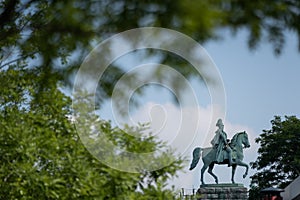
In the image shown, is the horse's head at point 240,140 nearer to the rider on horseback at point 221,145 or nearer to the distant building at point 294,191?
the rider on horseback at point 221,145

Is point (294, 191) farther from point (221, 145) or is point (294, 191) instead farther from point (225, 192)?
point (221, 145)

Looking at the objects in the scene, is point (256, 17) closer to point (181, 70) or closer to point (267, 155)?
point (181, 70)

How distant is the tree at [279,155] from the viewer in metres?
32.1

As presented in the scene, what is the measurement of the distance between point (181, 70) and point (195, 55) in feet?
0.50

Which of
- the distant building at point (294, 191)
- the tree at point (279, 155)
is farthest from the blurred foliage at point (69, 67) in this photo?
the tree at point (279, 155)

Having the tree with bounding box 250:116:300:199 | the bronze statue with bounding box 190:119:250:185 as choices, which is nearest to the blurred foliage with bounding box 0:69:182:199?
the bronze statue with bounding box 190:119:250:185

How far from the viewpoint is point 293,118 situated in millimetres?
33094

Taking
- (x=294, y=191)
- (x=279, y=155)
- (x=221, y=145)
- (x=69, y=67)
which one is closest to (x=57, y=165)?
(x=69, y=67)

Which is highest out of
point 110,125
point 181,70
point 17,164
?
point 110,125

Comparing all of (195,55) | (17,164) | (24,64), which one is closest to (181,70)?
(195,55)

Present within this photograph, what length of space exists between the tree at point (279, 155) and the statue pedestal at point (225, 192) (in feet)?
40.4

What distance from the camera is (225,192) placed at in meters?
19.8

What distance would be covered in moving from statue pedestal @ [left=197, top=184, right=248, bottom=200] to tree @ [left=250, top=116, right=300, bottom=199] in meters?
12.3

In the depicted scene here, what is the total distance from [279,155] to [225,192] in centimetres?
1335
